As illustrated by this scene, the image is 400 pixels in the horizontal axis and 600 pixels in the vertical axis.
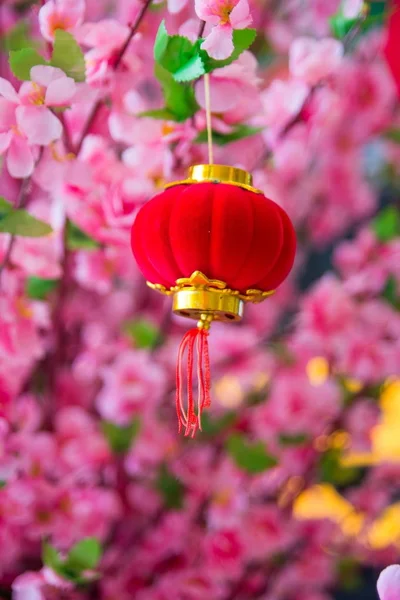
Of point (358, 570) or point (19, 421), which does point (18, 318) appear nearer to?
point (19, 421)

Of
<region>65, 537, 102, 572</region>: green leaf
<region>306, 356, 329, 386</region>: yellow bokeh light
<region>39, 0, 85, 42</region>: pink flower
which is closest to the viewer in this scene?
<region>39, 0, 85, 42</region>: pink flower

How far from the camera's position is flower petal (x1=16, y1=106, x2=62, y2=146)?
0.47 metres

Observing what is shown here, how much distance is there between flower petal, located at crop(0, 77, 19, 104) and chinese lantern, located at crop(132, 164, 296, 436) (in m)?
0.14

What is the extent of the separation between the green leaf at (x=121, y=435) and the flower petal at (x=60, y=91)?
47 cm

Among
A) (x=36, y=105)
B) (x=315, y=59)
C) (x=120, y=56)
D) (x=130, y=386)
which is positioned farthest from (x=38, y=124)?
(x=130, y=386)

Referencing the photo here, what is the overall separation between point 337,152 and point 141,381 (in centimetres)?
52

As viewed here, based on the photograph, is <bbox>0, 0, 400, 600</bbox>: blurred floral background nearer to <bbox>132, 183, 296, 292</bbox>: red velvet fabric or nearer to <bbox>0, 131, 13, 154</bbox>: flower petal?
<bbox>0, 131, 13, 154</bbox>: flower petal

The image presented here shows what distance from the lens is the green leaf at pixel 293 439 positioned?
855mm

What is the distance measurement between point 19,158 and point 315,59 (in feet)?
0.99

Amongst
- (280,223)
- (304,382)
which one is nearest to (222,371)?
(304,382)

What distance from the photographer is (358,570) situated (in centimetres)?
112

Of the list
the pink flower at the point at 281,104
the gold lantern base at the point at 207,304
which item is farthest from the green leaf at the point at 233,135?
the gold lantern base at the point at 207,304

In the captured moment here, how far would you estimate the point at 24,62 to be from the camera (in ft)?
1.55

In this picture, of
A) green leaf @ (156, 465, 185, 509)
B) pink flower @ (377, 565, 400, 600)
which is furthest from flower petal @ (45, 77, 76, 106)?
green leaf @ (156, 465, 185, 509)
